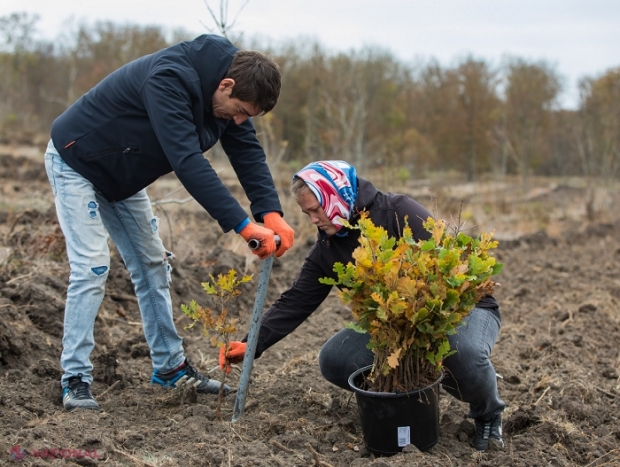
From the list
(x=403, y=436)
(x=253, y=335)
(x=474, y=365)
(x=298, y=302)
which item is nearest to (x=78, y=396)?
(x=253, y=335)

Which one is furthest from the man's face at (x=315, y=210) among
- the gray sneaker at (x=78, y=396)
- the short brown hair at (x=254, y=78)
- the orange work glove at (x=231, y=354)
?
the gray sneaker at (x=78, y=396)

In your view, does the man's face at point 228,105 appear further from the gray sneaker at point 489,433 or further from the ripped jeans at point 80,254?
the gray sneaker at point 489,433

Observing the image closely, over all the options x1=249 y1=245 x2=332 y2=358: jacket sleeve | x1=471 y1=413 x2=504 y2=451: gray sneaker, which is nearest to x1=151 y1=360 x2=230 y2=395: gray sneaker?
x1=249 y1=245 x2=332 y2=358: jacket sleeve

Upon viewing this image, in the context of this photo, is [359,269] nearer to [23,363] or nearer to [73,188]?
[73,188]

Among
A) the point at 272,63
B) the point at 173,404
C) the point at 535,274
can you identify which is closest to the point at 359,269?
the point at 272,63

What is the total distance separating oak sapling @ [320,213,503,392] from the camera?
7.98 ft

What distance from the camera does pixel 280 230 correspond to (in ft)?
10.1

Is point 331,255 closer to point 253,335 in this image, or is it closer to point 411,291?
point 253,335

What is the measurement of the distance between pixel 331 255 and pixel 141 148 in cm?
Answer: 104

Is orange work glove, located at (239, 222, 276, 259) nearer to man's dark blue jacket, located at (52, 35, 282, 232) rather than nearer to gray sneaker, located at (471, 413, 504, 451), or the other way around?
man's dark blue jacket, located at (52, 35, 282, 232)

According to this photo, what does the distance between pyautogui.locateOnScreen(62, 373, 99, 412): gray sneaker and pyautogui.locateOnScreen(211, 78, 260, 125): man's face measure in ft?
4.71

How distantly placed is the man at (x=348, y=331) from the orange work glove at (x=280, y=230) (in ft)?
0.45

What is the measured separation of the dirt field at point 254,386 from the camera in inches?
104

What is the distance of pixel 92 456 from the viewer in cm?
243
